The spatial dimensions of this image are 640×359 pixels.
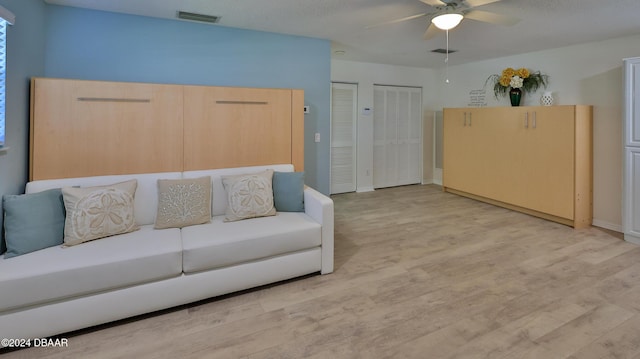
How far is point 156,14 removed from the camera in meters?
3.42

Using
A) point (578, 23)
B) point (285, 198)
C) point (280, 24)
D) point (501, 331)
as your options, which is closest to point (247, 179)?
point (285, 198)

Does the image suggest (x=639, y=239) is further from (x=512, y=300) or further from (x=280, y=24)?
(x=280, y=24)

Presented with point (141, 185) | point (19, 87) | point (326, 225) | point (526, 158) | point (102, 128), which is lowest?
point (326, 225)

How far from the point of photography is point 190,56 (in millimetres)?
3703

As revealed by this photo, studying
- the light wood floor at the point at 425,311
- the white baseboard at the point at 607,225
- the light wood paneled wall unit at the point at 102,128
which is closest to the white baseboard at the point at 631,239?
the light wood floor at the point at 425,311

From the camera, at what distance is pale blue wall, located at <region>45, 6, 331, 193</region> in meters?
3.25

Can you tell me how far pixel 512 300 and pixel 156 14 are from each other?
13.4ft

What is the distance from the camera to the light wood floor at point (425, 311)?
190 cm

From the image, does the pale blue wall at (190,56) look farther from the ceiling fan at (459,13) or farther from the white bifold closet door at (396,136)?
the white bifold closet door at (396,136)

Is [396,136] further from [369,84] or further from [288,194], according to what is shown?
[288,194]

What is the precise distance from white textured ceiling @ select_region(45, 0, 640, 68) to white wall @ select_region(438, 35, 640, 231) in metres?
0.18

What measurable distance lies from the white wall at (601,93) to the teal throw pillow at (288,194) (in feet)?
12.6

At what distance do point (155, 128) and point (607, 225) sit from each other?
5.28 m

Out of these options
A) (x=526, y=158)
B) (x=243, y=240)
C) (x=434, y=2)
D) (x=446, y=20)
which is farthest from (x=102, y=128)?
(x=526, y=158)
